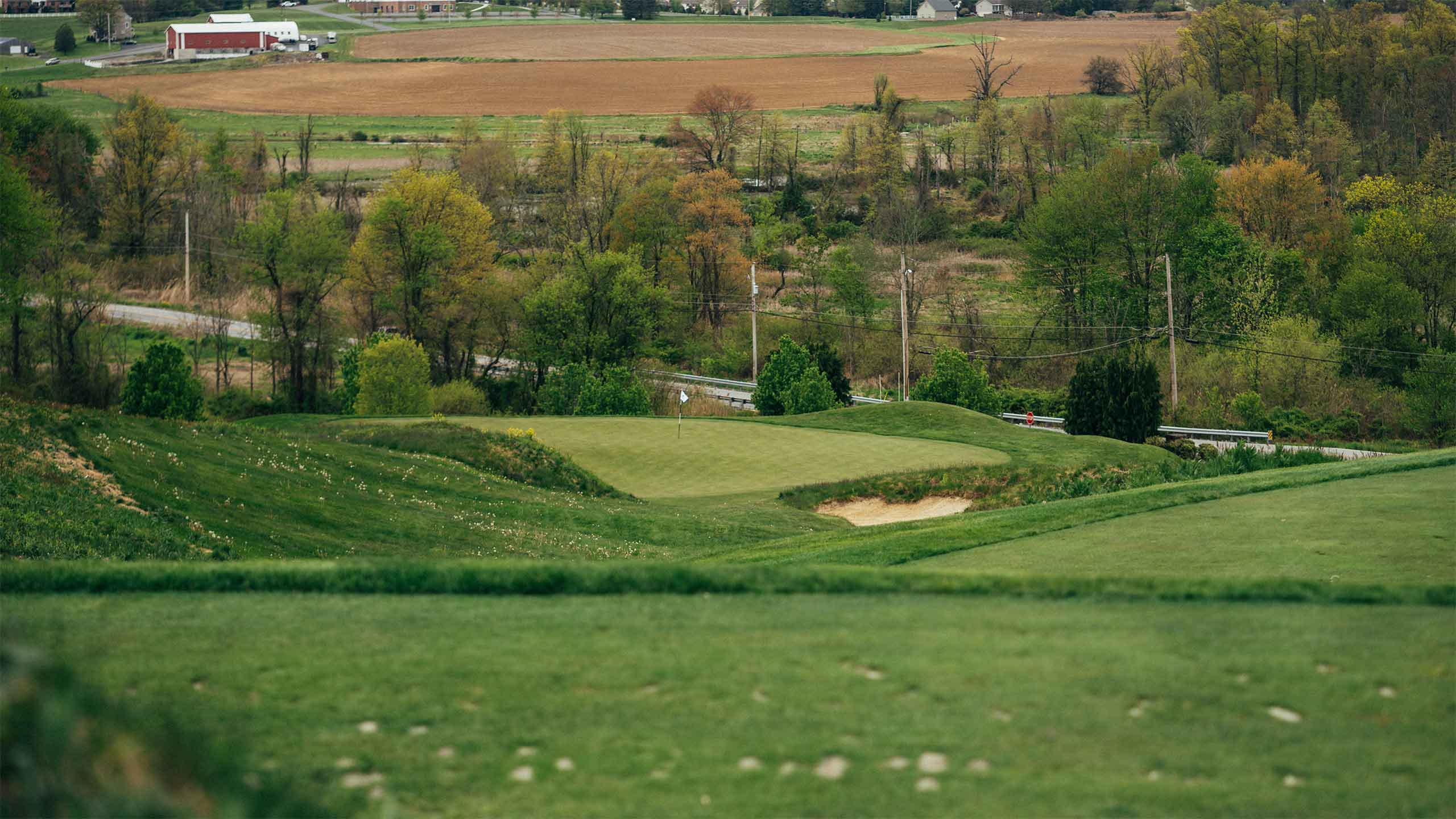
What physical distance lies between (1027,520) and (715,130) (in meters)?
84.6

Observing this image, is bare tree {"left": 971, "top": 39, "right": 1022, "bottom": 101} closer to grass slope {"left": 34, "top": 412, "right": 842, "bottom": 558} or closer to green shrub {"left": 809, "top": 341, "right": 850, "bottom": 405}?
green shrub {"left": 809, "top": 341, "right": 850, "bottom": 405}

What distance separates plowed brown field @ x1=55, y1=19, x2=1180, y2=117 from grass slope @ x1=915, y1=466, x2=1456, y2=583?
9367 cm

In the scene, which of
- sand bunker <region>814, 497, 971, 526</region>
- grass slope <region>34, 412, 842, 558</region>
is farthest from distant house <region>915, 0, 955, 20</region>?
grass slope <region>34, 412, 842, 558</region>

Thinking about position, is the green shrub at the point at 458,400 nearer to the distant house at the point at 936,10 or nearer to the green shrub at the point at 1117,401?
the green shrub at the point at 1117,401

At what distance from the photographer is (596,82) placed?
4446 inches

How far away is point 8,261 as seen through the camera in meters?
55.3

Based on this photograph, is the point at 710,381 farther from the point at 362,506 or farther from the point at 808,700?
the point at 808,700

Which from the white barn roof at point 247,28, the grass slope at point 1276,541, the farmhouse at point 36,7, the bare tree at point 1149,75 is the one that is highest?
the farmhouse at point 36,7

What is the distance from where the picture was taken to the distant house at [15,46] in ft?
386

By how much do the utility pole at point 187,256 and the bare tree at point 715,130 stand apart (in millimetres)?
38280

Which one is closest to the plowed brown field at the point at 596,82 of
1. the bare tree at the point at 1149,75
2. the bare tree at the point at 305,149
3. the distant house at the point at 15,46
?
the bare tree at the point at 1149,75

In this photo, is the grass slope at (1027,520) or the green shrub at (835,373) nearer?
the grass slope at (1027,520)

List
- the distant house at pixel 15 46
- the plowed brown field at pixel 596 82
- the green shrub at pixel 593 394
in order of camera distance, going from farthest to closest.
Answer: the distant house at pixel 15 46 < the plowed brown field at pixel 596 82 < the green shrub at pixel 593 394

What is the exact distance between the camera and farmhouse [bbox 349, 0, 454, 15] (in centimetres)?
13975
